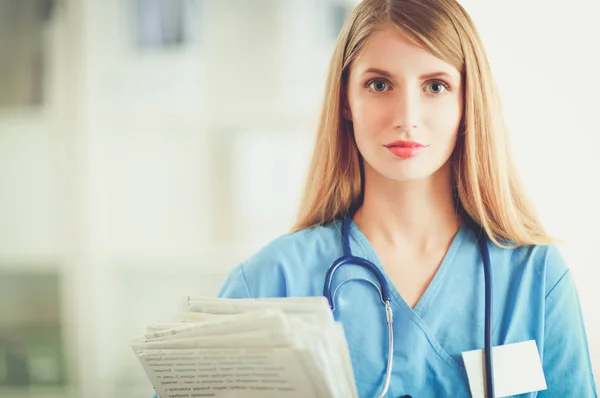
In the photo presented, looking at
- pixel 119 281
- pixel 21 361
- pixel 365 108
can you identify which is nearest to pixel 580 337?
pixel 365 108

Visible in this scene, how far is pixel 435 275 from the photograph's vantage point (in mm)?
1026

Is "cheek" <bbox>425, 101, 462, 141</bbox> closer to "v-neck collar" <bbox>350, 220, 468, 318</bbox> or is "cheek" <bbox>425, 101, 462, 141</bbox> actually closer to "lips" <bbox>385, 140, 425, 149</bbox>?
"lips" <bbox>385, 140, 425, 149</bbox>

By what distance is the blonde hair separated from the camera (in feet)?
3.15

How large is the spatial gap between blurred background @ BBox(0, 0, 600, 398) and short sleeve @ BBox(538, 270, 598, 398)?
1.26m

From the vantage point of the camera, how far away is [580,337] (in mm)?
1000

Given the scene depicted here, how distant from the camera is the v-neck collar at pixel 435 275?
1.00 metres

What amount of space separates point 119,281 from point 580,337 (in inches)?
65.7

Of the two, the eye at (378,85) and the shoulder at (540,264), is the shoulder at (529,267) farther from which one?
the eye at (378,85)

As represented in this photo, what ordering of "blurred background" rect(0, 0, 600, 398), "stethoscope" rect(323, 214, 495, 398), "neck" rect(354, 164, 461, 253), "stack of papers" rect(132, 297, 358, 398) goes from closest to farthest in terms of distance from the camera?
1. "stack of papers" rect(132, 297, 358, 398)
2. "stethoscope" rect(323, 214, 495, 398)
3. "neck" rect(354, 164, 461, 253)
4. "blurred background" rect(0, 0, 600, 398)

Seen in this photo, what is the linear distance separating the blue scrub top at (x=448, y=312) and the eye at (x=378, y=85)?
0.25 metres

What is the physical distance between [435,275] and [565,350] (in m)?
0.23

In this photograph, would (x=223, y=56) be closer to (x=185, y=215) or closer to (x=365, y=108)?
(x=185, y=215)

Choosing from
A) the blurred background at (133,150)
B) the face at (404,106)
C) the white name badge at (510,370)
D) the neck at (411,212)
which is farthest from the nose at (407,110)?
the blurred background at (133,150)

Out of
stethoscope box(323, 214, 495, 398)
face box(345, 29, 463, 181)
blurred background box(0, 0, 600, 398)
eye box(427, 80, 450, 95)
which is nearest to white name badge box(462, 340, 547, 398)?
stethoscope box(323, 214, 495, 398)
